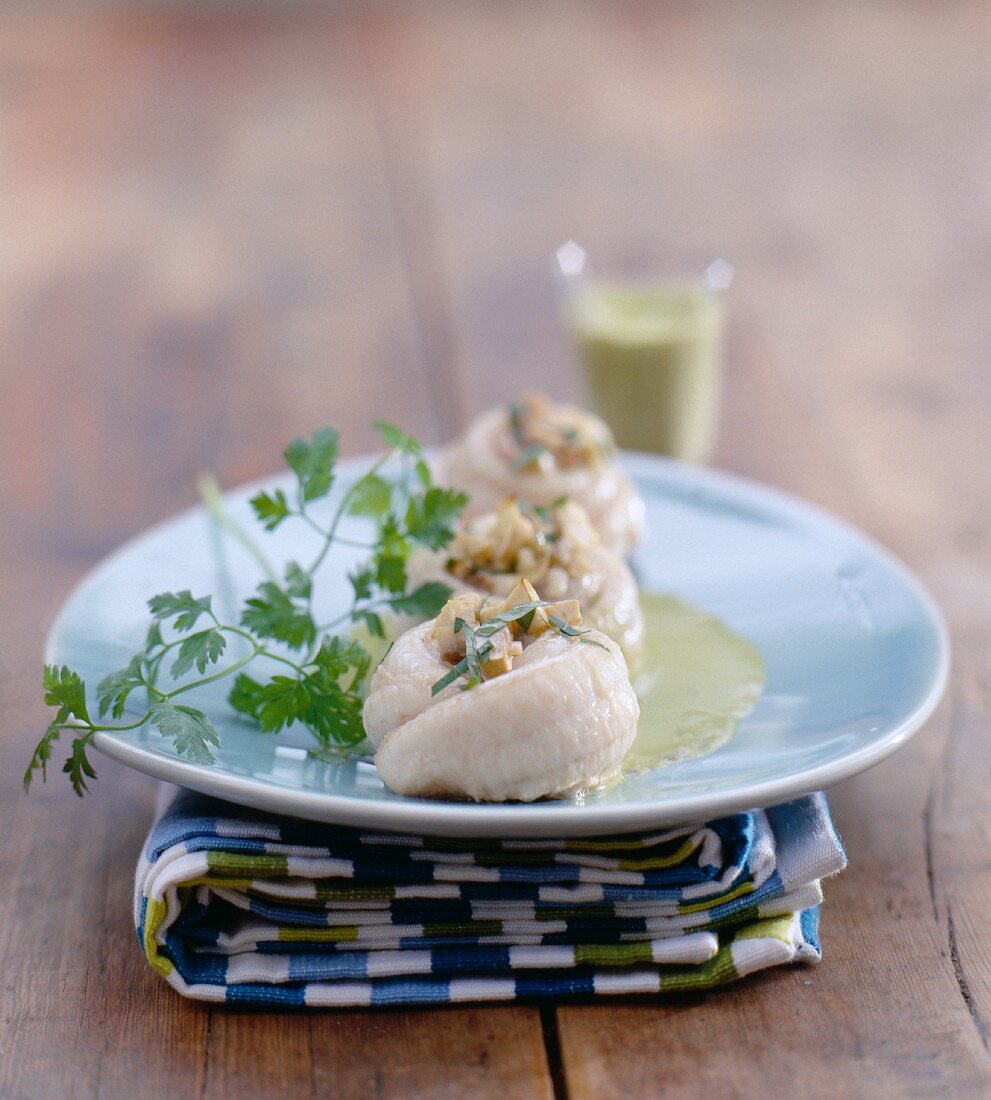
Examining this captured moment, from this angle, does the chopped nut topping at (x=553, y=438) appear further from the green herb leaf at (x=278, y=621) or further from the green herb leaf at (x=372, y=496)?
the green herb leaf at (x=278, y=621)

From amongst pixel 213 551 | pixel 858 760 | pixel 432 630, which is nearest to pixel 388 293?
pixel 213 551

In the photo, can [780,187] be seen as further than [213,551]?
Yes

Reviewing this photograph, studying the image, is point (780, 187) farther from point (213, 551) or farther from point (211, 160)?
point (213, 551)

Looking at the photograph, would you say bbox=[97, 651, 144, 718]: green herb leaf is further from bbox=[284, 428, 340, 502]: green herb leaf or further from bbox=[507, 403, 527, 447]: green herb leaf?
bbox=[507, 403, 527, 447]: green herb leaf

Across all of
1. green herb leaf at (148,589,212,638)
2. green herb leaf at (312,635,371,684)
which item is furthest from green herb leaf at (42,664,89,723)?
green herb leaf at (312,635,371,684)

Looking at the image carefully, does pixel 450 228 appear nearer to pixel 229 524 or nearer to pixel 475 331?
pixel 475 331

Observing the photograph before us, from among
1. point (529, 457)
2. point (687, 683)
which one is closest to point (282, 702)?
point (687, 683)

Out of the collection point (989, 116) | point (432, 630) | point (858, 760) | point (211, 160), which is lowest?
point (989, 116)
